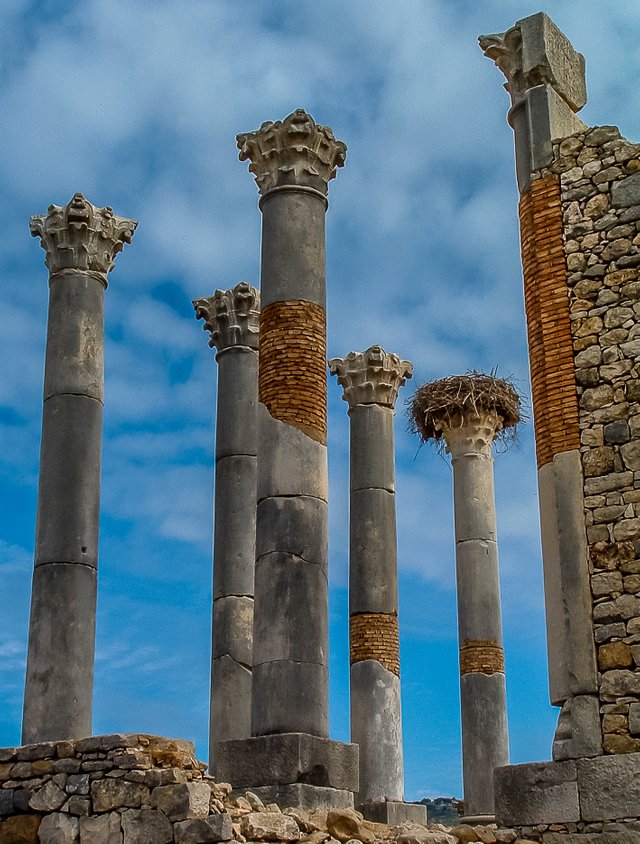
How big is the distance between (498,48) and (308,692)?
8.12 metres

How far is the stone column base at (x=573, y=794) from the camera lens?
537 inches

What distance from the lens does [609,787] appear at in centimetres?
1379

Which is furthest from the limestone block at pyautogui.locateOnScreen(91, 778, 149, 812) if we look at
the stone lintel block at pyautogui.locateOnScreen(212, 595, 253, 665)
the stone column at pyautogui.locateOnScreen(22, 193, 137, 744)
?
the stone lintel block at pyautogui.locateOnScreen(212, 595, 253, 665)

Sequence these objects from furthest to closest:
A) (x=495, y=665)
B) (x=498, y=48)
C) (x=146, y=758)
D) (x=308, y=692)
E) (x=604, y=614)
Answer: (x=495, y=665) → (x=498, y=48) → (x=308, y=692) → (x=604, y=614) → (x=146, y=758)

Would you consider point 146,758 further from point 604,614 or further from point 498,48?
point 498,48

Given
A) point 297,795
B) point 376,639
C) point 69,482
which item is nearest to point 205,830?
point 297,795

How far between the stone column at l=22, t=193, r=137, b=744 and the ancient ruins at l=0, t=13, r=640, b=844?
0.03 m

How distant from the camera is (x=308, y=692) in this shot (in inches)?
629

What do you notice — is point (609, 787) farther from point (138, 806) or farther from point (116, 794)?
point (116, 794)

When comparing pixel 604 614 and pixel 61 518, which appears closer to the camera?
pixel 604 614

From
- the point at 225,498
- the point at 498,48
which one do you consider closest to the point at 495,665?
the point at 225,498

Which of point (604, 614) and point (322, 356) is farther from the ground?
point (322, 356)

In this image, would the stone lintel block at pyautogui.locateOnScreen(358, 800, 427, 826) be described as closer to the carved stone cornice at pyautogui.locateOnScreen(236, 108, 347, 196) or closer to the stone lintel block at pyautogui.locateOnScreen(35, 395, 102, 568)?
the stone lintel block at pyautogui.locateOnScreen(35, 395, 102, 568)

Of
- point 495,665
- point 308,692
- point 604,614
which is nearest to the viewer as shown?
point 604,614
